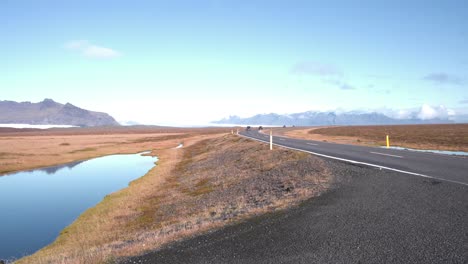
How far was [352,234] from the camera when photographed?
8438 mm

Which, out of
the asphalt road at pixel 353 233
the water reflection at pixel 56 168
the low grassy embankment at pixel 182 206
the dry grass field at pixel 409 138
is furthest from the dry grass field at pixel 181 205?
the dry grass field at pixel 409 138

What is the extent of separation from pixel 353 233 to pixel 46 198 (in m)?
29.1

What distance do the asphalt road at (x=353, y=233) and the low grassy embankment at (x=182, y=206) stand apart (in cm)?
141

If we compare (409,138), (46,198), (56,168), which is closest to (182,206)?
(46,198)

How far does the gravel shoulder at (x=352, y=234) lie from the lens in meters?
7.29

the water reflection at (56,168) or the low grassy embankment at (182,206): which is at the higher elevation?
the low grassy embankment at (182,206)

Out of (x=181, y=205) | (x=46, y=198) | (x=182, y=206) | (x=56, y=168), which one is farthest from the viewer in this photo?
(x=56, y=168)

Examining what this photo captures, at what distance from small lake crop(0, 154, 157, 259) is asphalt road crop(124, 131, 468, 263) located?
12987mm

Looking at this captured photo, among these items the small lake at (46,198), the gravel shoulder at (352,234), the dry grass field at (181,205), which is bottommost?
the small lake at (46,198)

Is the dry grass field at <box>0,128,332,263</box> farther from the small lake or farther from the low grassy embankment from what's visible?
the small lake

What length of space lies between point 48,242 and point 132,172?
25.3 meters

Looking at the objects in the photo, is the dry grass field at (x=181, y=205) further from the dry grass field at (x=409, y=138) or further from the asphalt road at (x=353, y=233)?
the dry grass field at (x=409, y=138)

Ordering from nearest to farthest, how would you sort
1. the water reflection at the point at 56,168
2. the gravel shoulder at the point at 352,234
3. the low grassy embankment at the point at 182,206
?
1. the gravel shoulder at the point at 352,234
2. the low grassy embankment at the point at 182,206
3. the water reflection at the point at 56,168

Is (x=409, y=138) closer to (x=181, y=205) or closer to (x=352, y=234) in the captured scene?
(x=181, y=205)
